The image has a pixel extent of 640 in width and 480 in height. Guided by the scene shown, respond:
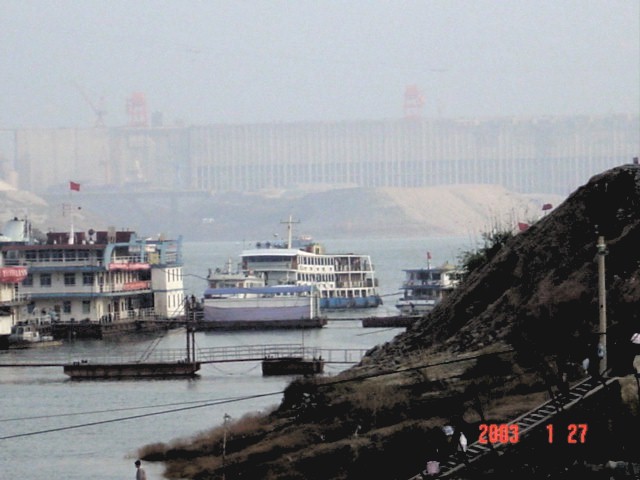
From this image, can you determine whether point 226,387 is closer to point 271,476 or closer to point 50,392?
point 50,392

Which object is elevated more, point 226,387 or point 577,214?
point 577,214

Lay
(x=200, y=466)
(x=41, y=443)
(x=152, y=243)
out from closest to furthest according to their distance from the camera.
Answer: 1. (x=200, y=466)
2. (x=41, y=443)
3. (x=152, y=243)

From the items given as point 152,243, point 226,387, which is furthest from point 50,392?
point 152,243

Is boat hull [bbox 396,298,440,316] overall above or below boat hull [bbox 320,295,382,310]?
above

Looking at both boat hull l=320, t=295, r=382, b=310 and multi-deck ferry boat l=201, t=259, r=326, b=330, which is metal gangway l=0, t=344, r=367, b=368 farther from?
boat hull l=320, t=295, r=382, b=310

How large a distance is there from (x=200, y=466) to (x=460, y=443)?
9.19 m

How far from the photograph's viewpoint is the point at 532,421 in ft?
76.4

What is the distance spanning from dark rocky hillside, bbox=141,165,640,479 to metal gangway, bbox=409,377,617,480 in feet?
0.57

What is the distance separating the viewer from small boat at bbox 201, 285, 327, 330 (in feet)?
269

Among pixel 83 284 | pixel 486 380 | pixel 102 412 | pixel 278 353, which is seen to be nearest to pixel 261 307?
pixel 83 284

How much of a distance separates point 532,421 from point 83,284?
5831cm

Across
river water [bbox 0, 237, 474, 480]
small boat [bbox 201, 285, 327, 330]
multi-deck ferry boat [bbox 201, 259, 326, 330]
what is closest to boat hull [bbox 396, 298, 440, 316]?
multi-deck ferry boat [bbox 201, 259, 326, 330]

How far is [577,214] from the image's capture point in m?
34.1

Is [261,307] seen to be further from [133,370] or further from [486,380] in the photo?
[486,380]
